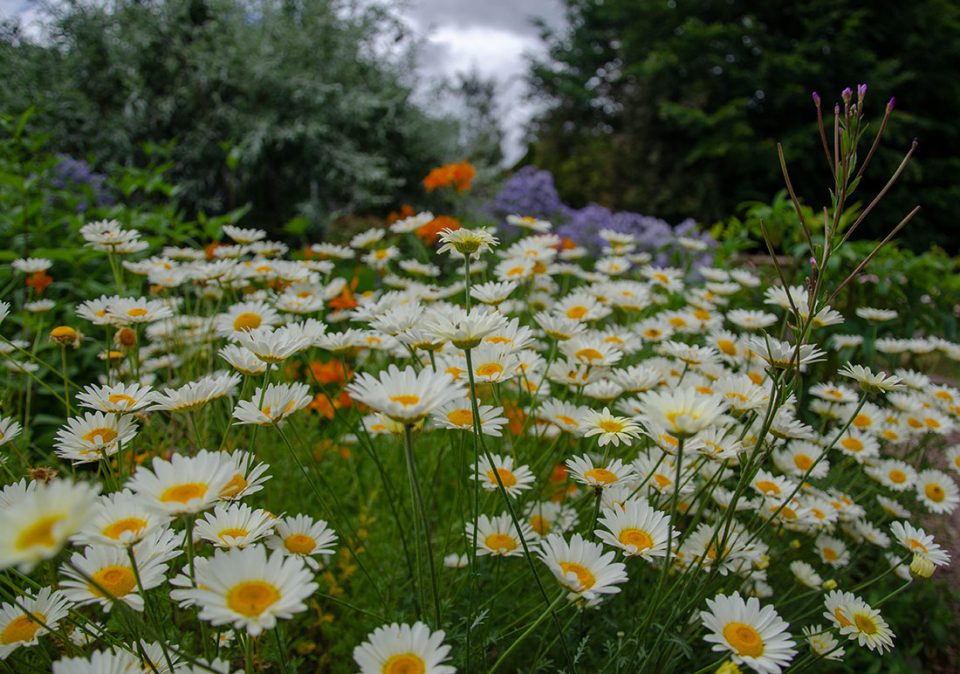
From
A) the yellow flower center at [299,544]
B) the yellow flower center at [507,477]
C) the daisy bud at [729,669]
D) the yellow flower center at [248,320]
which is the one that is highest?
the yellow flower center at [248,320]

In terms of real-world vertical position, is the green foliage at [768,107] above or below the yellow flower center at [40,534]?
above

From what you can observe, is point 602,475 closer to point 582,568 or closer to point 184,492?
point 582,568

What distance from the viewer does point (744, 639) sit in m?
0.82

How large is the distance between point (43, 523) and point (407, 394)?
387 millimetres

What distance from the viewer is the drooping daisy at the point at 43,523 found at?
0.49 meters

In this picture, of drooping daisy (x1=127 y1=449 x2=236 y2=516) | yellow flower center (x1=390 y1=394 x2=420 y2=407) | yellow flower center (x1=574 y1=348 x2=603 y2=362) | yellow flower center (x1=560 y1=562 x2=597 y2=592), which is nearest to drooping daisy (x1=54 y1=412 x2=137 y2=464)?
drooping daisy (x1=127 y1=449 x2=236 y2=516)

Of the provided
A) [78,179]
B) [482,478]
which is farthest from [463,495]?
[78,179]

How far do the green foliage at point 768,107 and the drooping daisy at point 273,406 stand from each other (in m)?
11.3

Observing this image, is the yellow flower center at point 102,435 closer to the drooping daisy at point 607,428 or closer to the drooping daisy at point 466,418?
the drooping daisy at point 466,418

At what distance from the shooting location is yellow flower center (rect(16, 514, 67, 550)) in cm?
50

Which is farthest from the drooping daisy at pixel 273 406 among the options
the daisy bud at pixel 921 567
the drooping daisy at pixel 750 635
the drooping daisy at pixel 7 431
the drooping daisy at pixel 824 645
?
the daisy bud at pixel 921 567

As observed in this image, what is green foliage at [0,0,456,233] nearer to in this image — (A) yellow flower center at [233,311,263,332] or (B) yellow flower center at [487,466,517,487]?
(A) yellow flower center at [233,311,263,332]

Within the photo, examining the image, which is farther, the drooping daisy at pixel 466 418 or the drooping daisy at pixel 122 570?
the drooping daisy at pixel 466 418

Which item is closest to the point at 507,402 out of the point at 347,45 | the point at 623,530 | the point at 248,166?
the point at 623,530
